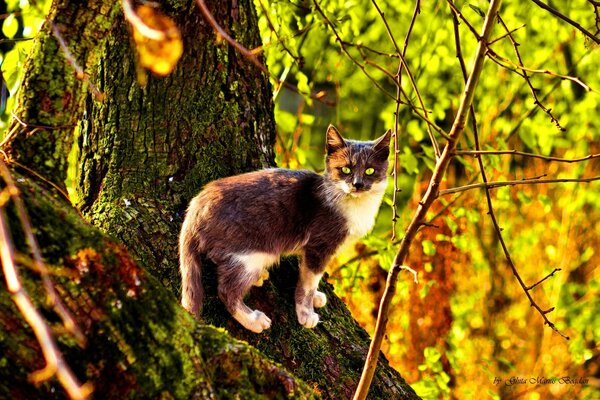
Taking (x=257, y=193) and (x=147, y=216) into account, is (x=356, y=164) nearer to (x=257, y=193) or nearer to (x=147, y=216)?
(x=257, y=193)

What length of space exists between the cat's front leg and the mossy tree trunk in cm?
5

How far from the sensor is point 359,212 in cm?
403

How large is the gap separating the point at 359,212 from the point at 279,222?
0.53 metres

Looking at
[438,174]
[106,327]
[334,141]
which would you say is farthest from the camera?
[334,141]

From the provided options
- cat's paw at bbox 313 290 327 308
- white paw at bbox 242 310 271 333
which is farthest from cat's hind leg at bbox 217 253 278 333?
cat's paw at bbox 313 290 327 308

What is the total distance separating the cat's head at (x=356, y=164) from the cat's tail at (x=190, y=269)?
0.97 meters

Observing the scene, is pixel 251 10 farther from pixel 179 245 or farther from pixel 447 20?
pixel 447 20

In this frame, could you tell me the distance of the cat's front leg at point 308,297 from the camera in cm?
341

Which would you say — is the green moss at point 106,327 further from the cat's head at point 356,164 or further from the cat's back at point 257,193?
the cat's head at point 356,164

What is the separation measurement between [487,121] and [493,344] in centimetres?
263

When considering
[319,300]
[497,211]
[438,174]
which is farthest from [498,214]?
[438,174]

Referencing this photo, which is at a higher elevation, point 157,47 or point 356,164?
point 157,47

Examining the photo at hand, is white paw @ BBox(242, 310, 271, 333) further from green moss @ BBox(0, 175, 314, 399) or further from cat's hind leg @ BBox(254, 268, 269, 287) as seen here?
green moss @ BBox(0, 175, 314, 399)

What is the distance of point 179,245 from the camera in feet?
11.1
